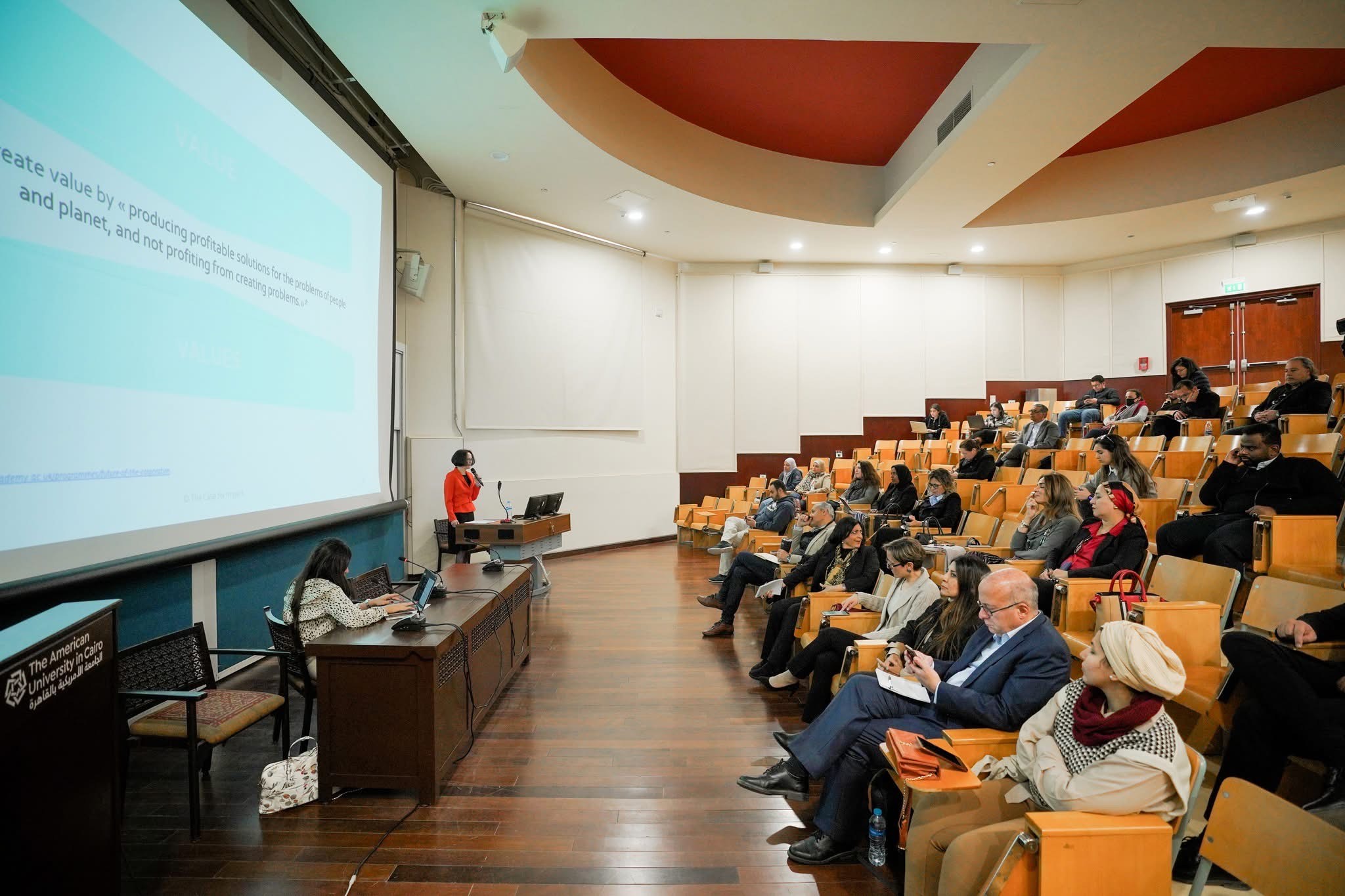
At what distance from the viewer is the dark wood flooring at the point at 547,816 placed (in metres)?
2.15

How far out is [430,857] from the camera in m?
2.26

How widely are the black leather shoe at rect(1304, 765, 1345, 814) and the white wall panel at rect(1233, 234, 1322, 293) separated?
997 cm

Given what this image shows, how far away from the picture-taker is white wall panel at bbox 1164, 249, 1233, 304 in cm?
941

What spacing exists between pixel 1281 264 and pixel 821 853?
11.1 meters

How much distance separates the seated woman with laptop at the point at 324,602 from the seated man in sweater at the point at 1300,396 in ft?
20.5

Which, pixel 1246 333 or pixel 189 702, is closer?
pixel 189 702

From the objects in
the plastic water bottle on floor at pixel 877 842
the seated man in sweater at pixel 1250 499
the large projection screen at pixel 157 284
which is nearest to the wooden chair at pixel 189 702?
the large projection screen at pixel 157 284

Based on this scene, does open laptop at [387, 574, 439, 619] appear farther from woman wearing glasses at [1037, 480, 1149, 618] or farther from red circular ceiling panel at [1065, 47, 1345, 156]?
red circular ceiling panel at [1065, 47, 1345, 156]

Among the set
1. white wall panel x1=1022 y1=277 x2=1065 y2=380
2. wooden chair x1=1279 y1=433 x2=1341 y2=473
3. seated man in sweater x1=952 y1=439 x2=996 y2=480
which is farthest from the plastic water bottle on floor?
white wall panel x1=1022 y1=277 x2=1065 y2=380

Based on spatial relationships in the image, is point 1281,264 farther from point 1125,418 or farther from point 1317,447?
point 1317,447

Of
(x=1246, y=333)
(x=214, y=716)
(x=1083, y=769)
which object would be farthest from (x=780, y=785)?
(x=1246, y=333)

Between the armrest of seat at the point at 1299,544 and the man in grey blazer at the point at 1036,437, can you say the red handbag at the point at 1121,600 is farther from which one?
the man in grey blazer at the point at 1036,437

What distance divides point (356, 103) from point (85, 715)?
5.96 m

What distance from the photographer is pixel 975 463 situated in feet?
22.5
